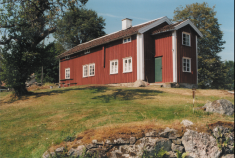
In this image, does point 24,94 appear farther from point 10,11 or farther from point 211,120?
point 211,120

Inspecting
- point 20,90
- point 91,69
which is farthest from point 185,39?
point 20,90

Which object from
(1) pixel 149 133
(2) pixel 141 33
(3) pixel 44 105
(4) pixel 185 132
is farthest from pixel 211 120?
(2) pixel 141 33

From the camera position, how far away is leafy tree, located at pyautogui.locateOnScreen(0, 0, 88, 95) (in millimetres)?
15453

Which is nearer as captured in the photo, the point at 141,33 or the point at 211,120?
the point at 211,120

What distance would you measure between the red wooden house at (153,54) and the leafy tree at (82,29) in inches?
649

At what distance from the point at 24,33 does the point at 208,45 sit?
27602mm

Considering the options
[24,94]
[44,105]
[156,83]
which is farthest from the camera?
[156,83]

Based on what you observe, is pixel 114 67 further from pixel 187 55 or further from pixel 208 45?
pixel 208 45

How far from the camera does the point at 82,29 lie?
40.6m

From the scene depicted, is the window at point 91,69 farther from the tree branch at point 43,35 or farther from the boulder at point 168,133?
the boulder at point 168,133

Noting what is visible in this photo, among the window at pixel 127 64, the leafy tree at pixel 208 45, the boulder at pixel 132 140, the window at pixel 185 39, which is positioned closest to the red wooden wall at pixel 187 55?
the window at pixel 185 39

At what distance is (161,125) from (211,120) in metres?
2.10

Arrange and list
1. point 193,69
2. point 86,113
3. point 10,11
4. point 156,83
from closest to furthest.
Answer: point 86,113 → point 10,11 → point 156,83 → point 193,69

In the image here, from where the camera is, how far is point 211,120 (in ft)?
27.4
